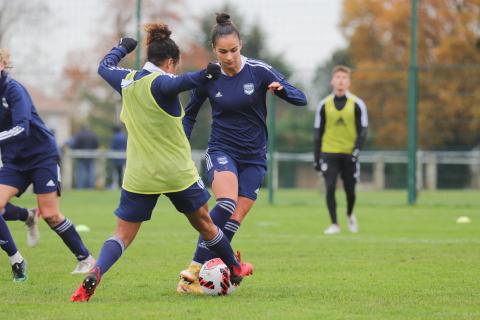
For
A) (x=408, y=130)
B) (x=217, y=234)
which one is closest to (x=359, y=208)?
(x=408, y=130)

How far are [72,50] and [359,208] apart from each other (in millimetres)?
7923

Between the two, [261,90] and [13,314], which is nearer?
[13,314]

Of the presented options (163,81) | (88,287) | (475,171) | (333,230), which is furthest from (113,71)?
(475,171)

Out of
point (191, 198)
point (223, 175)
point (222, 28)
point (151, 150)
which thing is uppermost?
point (222, 28)

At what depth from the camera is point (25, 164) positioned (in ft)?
27.7

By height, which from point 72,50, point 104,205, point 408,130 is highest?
point 72,50

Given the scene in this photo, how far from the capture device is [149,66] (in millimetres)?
6906

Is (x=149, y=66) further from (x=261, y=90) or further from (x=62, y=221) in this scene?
(x=62, y=221)

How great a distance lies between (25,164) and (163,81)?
2.29 m

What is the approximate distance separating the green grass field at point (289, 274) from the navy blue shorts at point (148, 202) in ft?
1.97

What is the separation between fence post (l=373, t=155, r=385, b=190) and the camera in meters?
26.5

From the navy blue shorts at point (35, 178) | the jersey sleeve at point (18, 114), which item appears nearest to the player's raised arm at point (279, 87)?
the jersey sleeve at point (18, 114)

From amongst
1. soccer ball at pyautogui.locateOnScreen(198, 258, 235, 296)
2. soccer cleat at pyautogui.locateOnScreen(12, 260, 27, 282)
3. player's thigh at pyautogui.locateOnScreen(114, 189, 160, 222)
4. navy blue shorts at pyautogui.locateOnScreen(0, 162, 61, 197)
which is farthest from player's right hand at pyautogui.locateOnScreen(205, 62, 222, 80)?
soccer cleat at pyautogui.locateOnScreen(12, 260, 27, 282)

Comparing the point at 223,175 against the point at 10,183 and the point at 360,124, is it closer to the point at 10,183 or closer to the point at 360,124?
the point at 10,183
